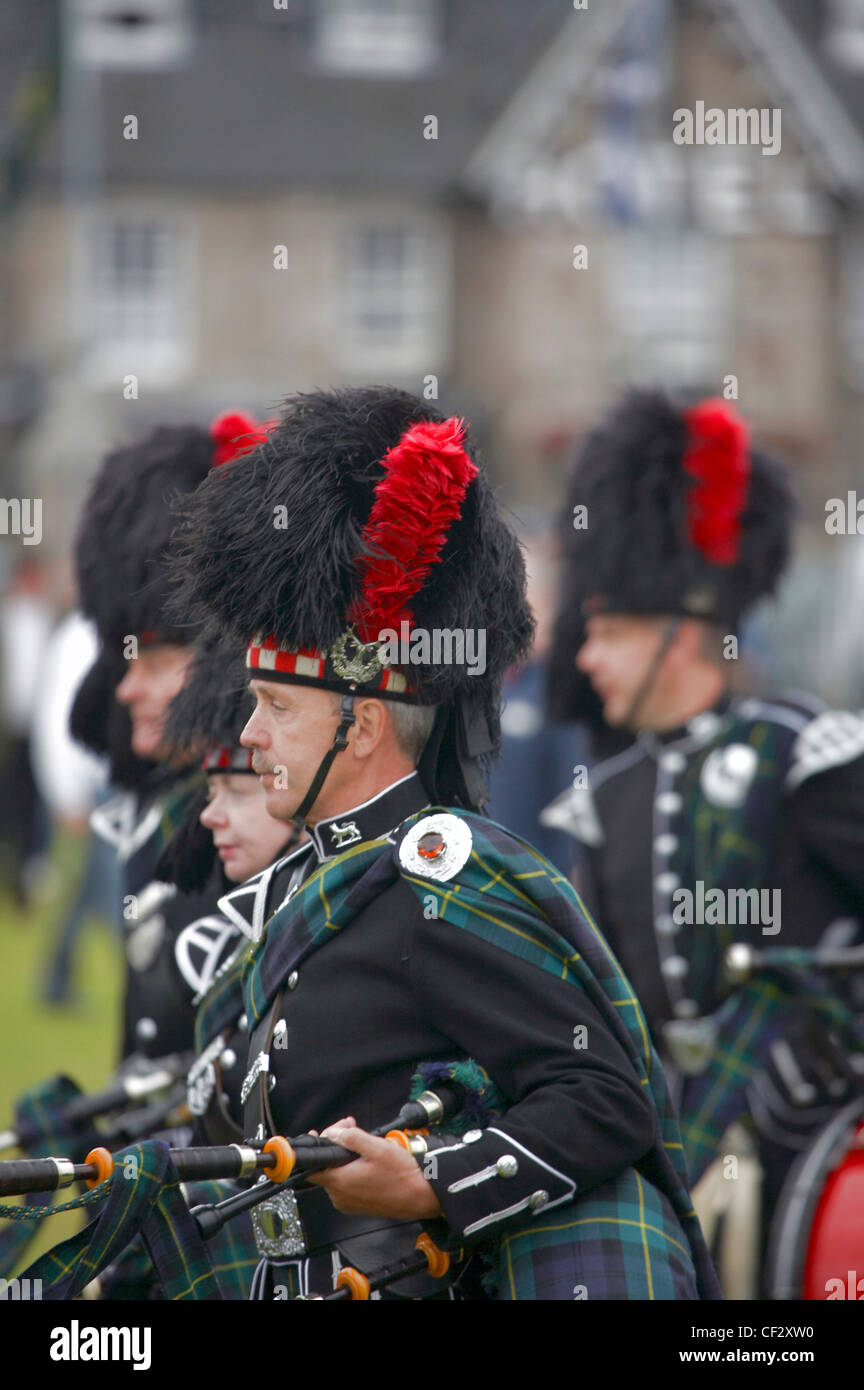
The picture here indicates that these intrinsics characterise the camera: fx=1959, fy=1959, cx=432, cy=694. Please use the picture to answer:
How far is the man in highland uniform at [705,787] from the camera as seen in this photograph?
425 centimetres

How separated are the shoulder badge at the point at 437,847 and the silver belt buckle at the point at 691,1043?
1.71 m

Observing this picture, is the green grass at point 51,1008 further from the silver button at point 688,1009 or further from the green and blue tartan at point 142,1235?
the green and blue tartan at point 142,1235

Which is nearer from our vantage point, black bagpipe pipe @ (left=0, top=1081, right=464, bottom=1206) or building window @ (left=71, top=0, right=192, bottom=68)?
black bagpipe pipe @ (left=0, top=1081, right=464, bottom=1206)

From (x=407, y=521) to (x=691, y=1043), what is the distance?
6.21 ft

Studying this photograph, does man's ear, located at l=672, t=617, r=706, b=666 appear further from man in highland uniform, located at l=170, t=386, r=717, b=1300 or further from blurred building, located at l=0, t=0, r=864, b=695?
blurred building, located at l=0, t=0, r=864, b=695

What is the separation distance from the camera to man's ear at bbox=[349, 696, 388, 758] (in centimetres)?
287

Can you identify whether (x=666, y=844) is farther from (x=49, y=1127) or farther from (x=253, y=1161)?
(x=253, y=1161)

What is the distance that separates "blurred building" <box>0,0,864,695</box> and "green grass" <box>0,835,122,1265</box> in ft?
48.6

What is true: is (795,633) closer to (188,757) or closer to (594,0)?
(188,757)

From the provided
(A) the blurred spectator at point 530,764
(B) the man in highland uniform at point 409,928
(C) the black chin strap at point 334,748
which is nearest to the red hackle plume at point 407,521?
(B) the man in highland uniform at point 409,928

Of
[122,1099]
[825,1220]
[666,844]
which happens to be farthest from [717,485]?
[122,1099]

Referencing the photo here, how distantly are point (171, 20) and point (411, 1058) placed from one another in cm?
2618

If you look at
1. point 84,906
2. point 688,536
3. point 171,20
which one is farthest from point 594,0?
point 688,536

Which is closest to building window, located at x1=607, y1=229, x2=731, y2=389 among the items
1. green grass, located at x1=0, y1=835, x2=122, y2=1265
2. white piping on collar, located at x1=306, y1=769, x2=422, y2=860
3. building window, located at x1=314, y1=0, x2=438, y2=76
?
building window, located at x1=314, y1=0, x2=438, y2=76
